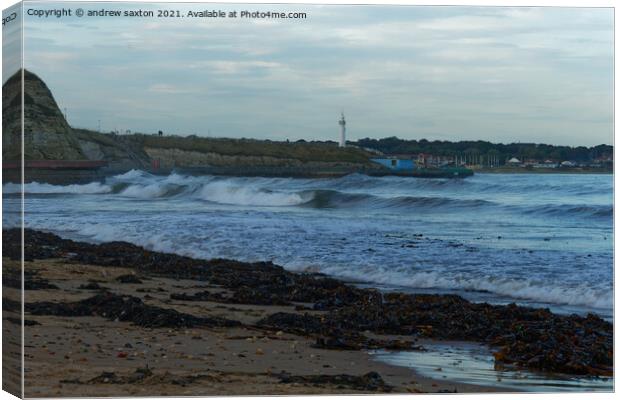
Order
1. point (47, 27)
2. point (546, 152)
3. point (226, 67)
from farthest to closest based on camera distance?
point (546, 152) → point (226, 67) → point (47, 27)

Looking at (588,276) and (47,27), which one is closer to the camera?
(47,27)

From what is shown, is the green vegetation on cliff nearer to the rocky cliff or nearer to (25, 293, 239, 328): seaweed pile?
the rocky cliff

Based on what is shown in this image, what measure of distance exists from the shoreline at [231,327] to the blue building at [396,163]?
1.21 meters

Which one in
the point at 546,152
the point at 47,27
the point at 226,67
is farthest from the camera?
the point at 546,152

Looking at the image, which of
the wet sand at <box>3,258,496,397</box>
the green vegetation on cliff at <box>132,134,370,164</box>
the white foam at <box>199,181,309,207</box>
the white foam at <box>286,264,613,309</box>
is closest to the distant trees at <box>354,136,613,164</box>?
the green vegetation on cliff at <box>132,134,370,164</box>

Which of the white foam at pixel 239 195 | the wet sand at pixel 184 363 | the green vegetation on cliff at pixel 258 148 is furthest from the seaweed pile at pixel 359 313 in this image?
the green vegetation on cliff at pixel 258 148

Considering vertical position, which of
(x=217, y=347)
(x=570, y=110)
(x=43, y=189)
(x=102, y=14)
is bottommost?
(x=217, y=347)

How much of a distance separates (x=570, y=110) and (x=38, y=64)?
450cm

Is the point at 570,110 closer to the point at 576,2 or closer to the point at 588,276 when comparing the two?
the point at 576,2

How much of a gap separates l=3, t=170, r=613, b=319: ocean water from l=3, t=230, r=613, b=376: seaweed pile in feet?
0.68

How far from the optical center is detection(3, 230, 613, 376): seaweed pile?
9961mm

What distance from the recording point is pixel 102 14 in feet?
32.2

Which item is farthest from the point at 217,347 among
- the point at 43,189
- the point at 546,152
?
the point at 546,152

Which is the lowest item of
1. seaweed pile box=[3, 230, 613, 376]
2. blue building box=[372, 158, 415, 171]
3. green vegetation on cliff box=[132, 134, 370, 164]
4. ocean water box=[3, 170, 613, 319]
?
seaweed pile box=[3, 230, 613, 376]
